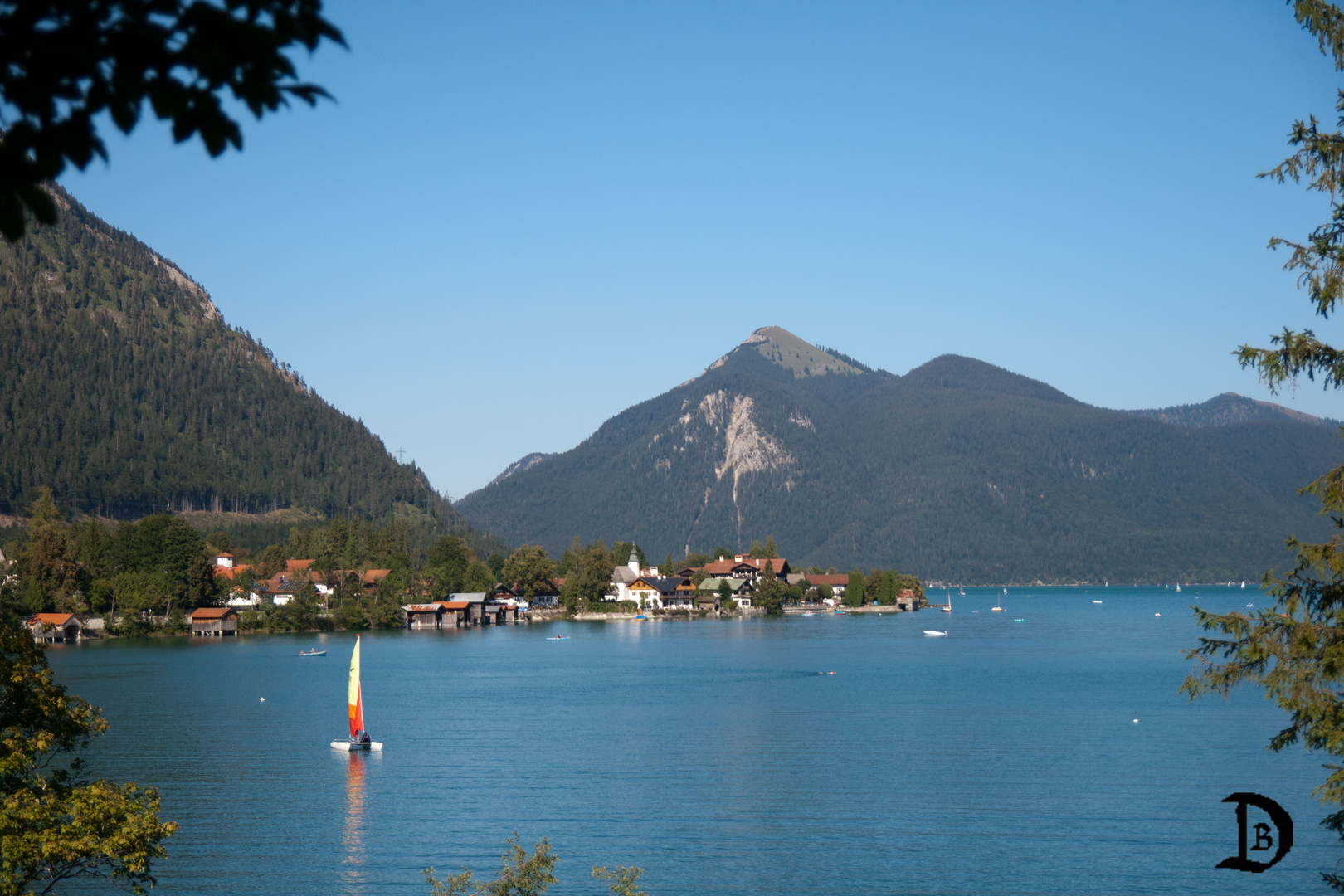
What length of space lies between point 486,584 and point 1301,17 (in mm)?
183354

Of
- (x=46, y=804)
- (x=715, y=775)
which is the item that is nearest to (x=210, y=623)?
(x=715, y=775)

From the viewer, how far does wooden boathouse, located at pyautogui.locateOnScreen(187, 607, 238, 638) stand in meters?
152

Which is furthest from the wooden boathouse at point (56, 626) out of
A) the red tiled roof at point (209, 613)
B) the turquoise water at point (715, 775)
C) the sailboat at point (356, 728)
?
the sailboat at point (356, 728)

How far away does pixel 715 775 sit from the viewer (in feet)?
193

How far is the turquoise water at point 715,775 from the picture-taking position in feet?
137

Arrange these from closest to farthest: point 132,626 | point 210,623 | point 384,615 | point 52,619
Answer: point 52,619, point 132,626, point 210,623, point 384,615

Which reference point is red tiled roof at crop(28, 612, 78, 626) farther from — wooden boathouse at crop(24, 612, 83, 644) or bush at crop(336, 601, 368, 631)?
bush at crop(336, 601, 368, 631)

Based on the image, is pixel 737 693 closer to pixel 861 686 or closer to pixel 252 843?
pixel 861 686

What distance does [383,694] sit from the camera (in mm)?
92188

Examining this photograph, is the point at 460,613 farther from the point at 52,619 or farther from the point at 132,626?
the point at 52,619

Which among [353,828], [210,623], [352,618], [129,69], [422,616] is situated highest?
[129,69]

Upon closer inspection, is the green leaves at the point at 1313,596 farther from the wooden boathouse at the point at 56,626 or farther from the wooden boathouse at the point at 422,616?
the wooden boathouse at the point at 422,616

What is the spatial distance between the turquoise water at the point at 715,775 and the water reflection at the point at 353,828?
167 mm

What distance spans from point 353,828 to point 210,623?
377 ft
